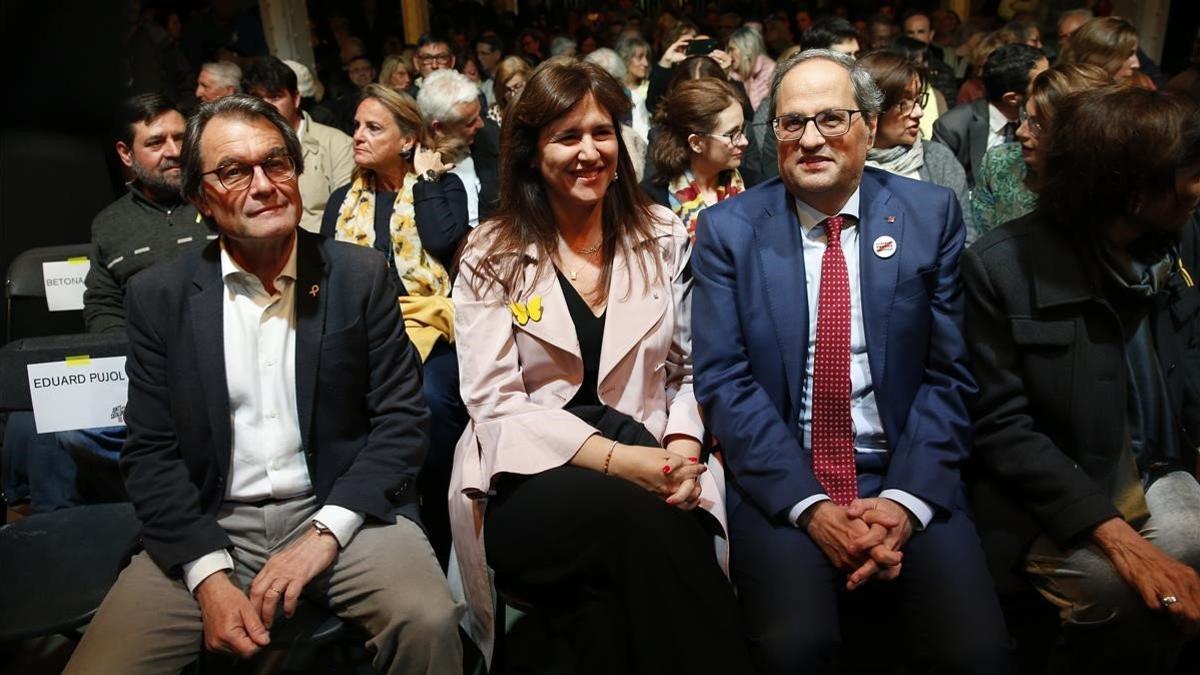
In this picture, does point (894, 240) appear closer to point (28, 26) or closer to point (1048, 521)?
point (1048, 521)

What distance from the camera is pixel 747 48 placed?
5777 mm

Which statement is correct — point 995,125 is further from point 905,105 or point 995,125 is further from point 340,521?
point 340,521

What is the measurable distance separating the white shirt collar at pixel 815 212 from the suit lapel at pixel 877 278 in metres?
0.04

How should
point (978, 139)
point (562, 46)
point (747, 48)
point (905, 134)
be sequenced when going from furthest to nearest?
1. point (562, 46)
2. point (747, 48)
3. point (978, 139)
4. point (905, 134)

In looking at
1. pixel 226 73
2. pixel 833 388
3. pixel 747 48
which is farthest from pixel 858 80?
pixel 747 48

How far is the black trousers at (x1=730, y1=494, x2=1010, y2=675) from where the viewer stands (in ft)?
5.53

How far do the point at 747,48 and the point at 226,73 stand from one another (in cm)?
322

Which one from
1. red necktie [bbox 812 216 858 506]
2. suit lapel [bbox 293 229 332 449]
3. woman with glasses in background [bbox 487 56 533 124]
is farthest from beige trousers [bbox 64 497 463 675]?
woman with glasses in background [bbox 487 56 533 124]

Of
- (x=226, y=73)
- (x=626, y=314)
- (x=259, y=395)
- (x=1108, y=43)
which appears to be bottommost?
(x=259, y=395)

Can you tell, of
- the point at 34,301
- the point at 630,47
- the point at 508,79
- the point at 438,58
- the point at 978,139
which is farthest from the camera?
the point at 630,47

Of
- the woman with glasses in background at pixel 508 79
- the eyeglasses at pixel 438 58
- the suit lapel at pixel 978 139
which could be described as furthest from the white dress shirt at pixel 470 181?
the eyeglasses at pixel 438 58

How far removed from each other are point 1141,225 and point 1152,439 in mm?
479

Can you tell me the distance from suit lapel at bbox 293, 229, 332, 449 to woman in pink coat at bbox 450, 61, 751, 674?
1.09ft

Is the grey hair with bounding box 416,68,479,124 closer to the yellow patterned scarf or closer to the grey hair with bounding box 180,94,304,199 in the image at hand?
the yellow patterned scarf
